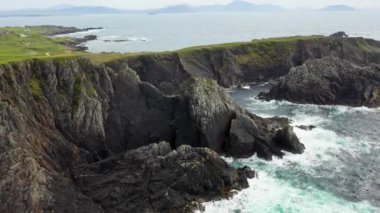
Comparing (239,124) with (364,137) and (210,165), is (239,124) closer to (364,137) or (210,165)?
(210,165)

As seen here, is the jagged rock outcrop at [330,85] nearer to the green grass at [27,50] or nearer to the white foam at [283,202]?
the white foam at [283,202]

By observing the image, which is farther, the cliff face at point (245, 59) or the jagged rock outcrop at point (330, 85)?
the cliff face at point (245, 59)

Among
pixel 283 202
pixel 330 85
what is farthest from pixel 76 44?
pixel 283 202

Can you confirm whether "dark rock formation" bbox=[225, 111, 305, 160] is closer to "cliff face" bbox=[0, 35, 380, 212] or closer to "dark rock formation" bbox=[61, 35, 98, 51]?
"cliff face" bbox=[0, 35, 380, 212]

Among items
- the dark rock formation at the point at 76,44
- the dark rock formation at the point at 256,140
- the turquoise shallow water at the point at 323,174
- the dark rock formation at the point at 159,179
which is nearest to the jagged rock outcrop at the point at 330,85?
the turquoise shallow water at the point at 323,174

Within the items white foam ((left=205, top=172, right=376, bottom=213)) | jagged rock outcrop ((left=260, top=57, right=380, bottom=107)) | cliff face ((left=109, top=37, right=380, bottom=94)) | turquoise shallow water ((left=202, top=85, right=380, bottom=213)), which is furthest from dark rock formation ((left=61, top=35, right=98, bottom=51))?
white foam ((left=205, top=172, right=376, bottom=213))

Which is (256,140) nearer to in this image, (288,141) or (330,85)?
(288,141)

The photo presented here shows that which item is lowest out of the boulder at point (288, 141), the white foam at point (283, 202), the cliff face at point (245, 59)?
the white foam at point (283, 202)

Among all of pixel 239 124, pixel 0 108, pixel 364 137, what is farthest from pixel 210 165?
pixel 364 137
